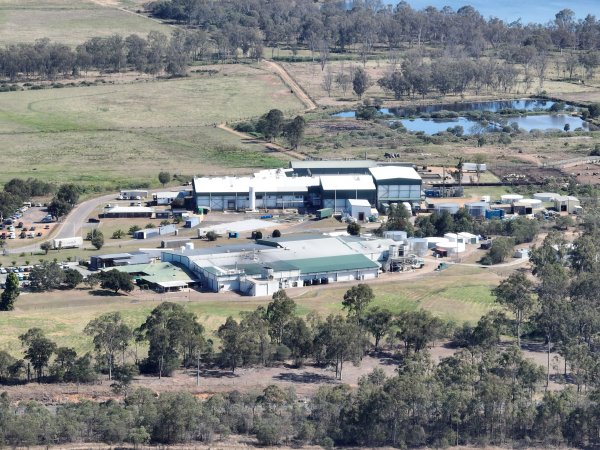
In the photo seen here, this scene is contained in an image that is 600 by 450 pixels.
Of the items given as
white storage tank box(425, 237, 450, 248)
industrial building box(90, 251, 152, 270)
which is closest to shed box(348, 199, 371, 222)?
white storage tank box(425, 237, 450, 248)

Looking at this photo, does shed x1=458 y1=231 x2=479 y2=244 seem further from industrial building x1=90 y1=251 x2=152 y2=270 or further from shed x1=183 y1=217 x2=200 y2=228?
industrial building x1=90 y1=251 x2=152 y2=270

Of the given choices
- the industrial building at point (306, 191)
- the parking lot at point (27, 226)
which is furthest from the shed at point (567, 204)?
the parking lot at point (27, 226)

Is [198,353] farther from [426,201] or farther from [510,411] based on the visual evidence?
[426,201]

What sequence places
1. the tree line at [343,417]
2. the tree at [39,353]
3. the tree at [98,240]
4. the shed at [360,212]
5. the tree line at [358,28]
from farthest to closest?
the tree line at [358,28], the shed at [360,212], the tree at [98,240], the tree at [39,353], the tree line at [343,417]

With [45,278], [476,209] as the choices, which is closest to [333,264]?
[45,278]

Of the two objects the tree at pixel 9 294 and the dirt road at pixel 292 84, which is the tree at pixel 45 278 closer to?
the tree at pixel 9 294

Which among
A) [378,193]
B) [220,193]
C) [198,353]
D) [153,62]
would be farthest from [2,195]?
[153,62]
